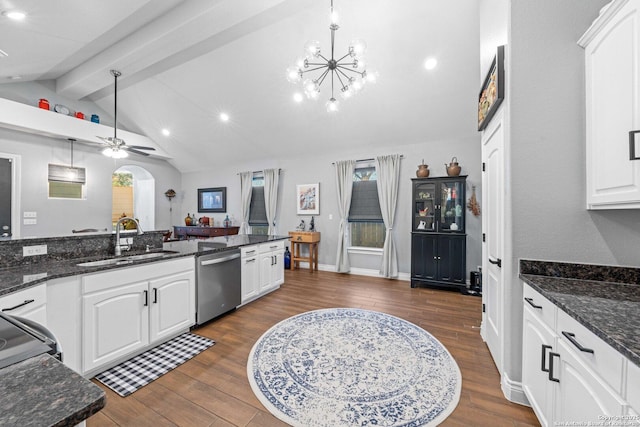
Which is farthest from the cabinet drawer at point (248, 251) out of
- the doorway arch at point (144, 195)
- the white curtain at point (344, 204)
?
the doorway arch at point (144, 195)

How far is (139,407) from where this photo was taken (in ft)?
5.63

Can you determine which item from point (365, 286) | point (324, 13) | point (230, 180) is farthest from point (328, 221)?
point (324, 13)

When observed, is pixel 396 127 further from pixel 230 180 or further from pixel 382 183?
pixel 230 180

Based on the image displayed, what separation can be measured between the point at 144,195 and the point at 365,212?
6514mm

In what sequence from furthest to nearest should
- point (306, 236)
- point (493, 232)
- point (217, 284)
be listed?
point (306, 236) < point (217, 284) < point (493, 232)

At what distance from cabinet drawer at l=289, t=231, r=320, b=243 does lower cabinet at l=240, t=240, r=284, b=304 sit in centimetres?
127

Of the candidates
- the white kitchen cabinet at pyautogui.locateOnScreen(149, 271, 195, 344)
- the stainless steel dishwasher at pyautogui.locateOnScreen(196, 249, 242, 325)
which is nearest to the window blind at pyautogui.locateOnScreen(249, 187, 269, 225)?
the stainless steel dishwasher at pyautogui.locateOnScreen(196, 249, 242, 325)

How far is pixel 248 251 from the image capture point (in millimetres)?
3561

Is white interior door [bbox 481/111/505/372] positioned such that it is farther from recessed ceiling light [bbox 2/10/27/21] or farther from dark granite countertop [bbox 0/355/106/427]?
recessed ceiling light [bbox 2/10/27/21]

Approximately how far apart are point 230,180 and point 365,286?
479 centimetres

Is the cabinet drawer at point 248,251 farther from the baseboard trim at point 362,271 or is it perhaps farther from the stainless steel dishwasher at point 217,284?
the baseboard trim at point 362,271

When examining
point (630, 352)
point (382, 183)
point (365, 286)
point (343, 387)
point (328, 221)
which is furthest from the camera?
point (328, 221)

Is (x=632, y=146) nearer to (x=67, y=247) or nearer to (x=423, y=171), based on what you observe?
(x=423, y=171)

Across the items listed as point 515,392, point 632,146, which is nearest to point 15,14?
point 632,146
